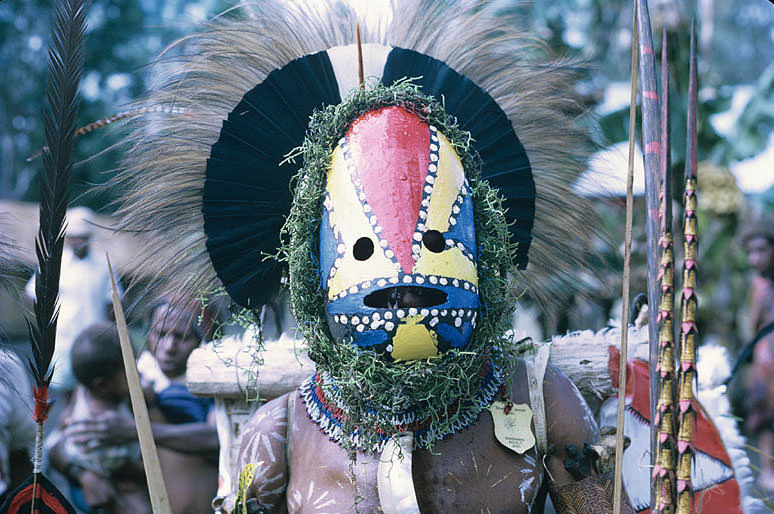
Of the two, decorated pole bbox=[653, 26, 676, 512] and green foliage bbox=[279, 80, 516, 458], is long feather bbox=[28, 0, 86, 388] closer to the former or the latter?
green foliage bbox=[279, 80, 516, 458]

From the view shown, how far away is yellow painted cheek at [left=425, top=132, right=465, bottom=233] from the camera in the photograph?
1.58m

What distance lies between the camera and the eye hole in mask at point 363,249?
5.13 feet

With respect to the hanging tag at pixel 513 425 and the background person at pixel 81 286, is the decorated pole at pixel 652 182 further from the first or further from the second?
the background person at pixel 81 286

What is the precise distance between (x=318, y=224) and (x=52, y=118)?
23.2 inches

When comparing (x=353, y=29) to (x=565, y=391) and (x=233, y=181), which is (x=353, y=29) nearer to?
(x=233, y=181)

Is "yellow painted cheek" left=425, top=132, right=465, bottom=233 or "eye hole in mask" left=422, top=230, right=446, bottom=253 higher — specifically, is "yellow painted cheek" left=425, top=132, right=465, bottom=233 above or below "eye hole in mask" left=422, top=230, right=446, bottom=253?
above

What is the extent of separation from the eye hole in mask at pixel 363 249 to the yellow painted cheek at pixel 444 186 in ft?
0.42

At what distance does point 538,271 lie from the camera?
2051 millimetres

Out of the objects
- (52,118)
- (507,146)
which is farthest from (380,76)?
(52,118)

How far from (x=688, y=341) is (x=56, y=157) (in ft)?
4.04

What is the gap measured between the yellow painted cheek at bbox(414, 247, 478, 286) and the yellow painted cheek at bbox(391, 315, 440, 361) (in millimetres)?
102

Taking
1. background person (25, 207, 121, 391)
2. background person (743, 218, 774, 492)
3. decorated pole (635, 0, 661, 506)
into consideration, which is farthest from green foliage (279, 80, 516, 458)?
background person (743, 218, 774, 492)

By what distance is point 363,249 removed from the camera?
157cm

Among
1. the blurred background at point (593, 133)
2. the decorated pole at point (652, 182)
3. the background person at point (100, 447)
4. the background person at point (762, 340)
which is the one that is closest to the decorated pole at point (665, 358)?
the decorated pole at point (652, 182)
